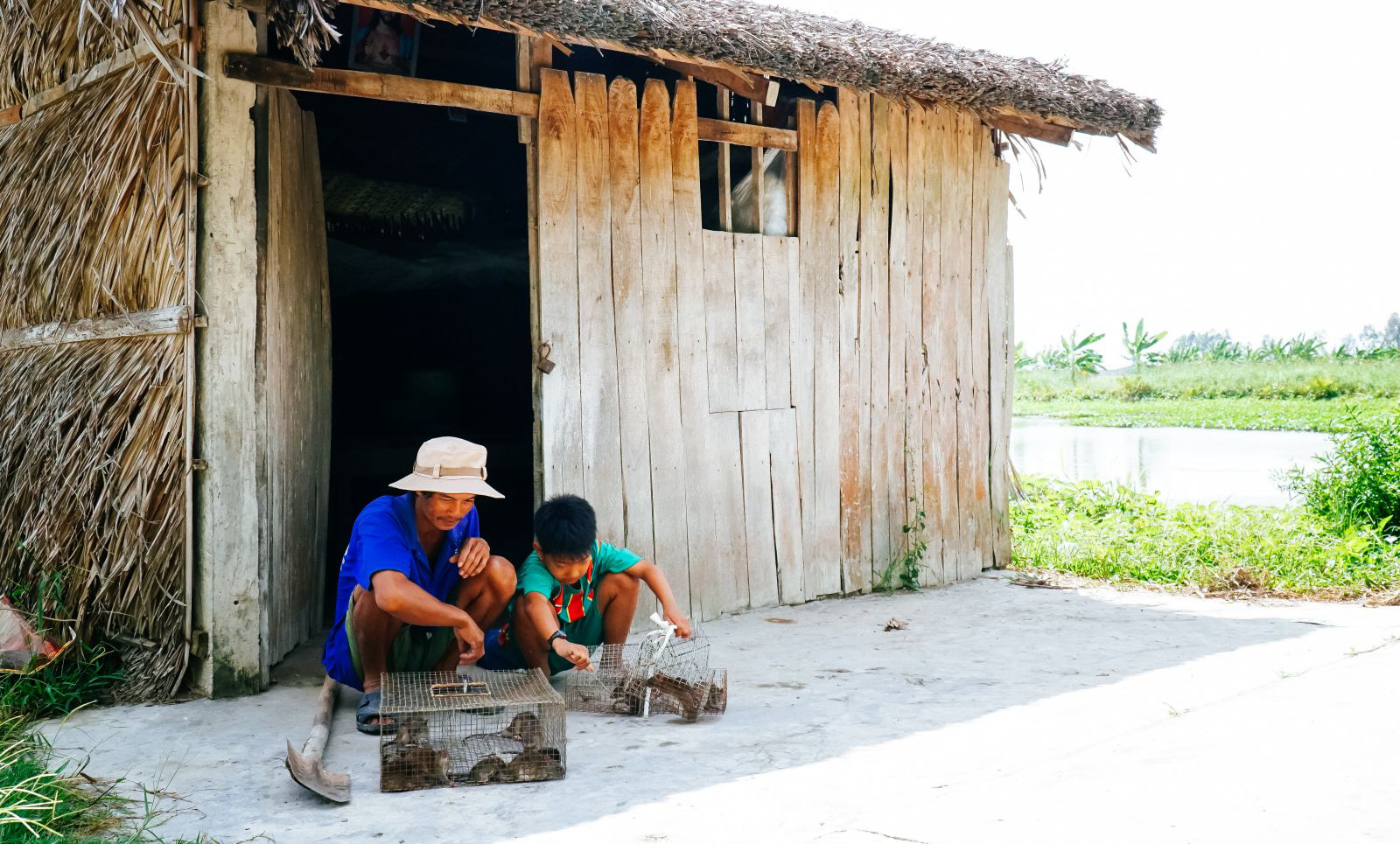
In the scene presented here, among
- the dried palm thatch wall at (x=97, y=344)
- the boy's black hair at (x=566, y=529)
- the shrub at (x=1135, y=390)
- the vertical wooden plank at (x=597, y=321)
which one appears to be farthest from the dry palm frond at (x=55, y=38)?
the shrub at (x=1135, y=390)

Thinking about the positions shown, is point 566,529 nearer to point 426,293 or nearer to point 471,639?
point 471,639

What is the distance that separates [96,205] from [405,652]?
228 centimetres

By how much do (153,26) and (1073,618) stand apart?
190 inches

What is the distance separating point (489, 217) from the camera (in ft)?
24.8

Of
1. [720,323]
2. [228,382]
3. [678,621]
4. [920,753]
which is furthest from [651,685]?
[720,323]

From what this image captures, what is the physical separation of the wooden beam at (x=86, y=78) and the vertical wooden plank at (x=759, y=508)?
3.00 meters

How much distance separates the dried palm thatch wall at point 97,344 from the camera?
13.6 feet

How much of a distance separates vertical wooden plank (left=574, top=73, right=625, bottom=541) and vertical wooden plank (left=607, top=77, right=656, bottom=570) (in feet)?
0.11

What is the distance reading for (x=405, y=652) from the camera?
3.95m

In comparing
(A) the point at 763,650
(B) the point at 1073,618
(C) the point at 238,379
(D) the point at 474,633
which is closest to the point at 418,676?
(D) the point at 474,633

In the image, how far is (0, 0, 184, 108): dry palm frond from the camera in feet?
13.7

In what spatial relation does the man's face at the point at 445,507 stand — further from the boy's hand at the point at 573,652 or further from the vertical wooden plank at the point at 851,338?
the vertical wooden plank at the point at 851,338

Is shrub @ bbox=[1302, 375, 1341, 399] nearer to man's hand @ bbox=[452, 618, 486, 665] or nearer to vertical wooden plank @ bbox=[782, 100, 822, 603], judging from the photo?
vertical wooden plank @ bbox=[782, 100, 822, 603]

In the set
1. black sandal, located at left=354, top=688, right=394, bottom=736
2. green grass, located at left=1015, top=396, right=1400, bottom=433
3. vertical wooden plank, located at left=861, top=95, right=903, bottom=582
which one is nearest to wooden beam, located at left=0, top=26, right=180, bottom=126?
black sandal, located at left=354, top=688, right=394, bottom=736
